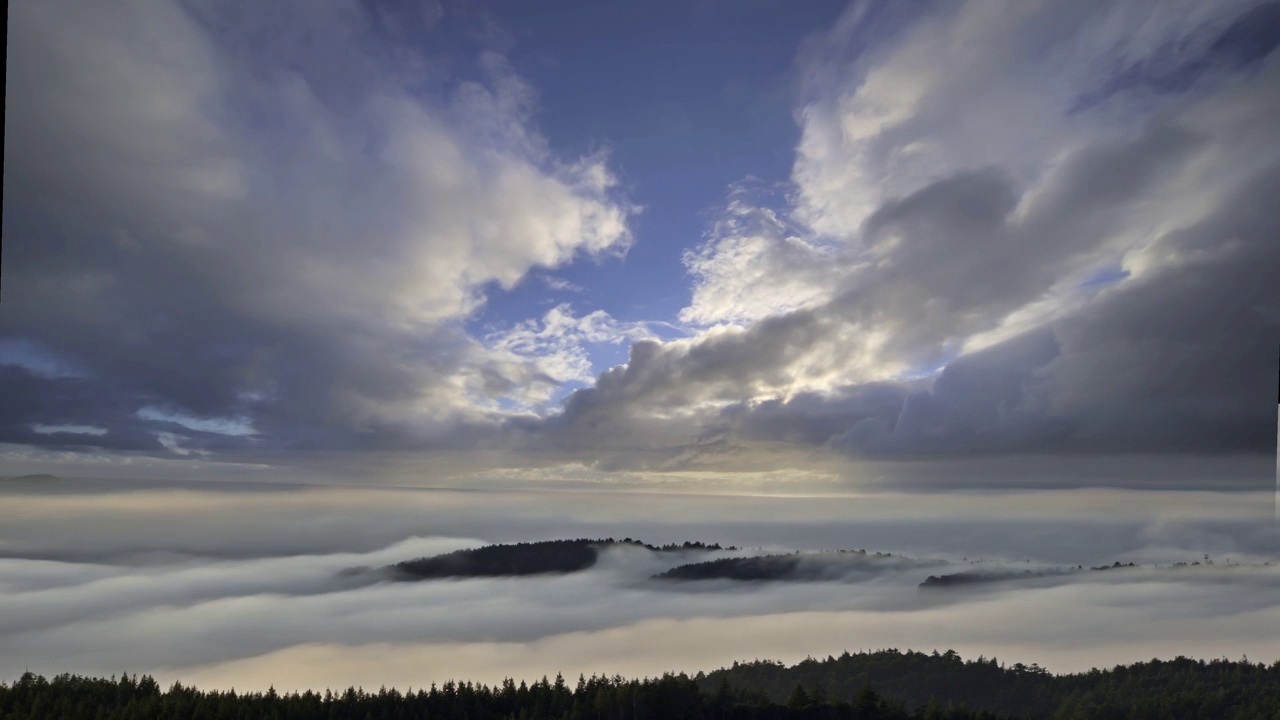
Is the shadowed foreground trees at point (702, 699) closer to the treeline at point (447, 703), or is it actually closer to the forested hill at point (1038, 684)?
the treeline at point (447, 703)

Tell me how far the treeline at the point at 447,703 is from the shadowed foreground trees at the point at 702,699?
5.6 inches

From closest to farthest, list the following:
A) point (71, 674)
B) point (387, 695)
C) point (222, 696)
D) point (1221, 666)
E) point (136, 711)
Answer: point (136, 711)
point (222, 696)
point (387, 695)
point (71, 674)
point (1221, 666)

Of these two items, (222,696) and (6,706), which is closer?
(6,706)

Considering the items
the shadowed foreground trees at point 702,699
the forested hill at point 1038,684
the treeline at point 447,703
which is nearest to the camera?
the treeline at point 447,703

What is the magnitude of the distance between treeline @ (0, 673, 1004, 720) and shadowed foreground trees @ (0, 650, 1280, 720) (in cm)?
14

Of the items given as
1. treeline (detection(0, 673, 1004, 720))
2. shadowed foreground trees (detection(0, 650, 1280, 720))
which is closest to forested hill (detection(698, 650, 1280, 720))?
shadowed foreground trees (detection(0, 650, 1280, 720))

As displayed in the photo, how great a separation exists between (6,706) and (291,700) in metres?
27.9

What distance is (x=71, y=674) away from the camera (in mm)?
85688

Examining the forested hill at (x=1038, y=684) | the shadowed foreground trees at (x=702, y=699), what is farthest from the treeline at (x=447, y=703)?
the forested hill at (x=1038, y=684)

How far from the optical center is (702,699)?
88.9m

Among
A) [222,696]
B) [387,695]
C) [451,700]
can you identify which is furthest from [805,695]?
[222,696]

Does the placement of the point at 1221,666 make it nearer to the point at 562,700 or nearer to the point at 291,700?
the point at 562,700

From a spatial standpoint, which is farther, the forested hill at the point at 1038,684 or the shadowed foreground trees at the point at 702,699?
the forested hill at the point at 1038,684

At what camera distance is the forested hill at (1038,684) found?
349ft
